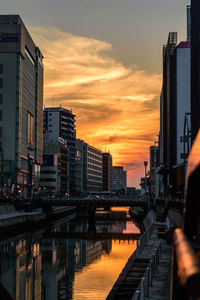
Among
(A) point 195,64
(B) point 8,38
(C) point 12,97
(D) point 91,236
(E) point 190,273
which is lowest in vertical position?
(D) point 91,236

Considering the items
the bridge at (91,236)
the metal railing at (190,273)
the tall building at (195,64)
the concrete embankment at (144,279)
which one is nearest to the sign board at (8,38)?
the tall building at (195,64)

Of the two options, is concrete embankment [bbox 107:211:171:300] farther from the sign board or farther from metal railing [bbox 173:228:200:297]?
the sign board

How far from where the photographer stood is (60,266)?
191 ft

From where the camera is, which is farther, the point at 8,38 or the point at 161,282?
the point at 8,38

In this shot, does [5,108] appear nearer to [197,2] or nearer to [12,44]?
[12,44]

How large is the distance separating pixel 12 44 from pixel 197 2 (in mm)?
107174

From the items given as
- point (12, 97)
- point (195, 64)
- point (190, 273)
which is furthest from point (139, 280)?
point (12, 97)

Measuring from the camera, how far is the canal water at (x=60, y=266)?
142 feet

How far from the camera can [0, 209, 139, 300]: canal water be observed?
4328cm

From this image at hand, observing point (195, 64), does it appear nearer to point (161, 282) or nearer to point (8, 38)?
point (161, 282)

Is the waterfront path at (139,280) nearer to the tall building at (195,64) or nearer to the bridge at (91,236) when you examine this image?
the bridge at (91,236)

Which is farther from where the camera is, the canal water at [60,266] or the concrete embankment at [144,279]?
the canal water at [60,266]

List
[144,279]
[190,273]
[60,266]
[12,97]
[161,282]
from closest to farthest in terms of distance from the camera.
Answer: [190,273], [144,279], [161,282], [60,266], [12,97]

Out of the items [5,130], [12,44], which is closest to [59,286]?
[5,130]
